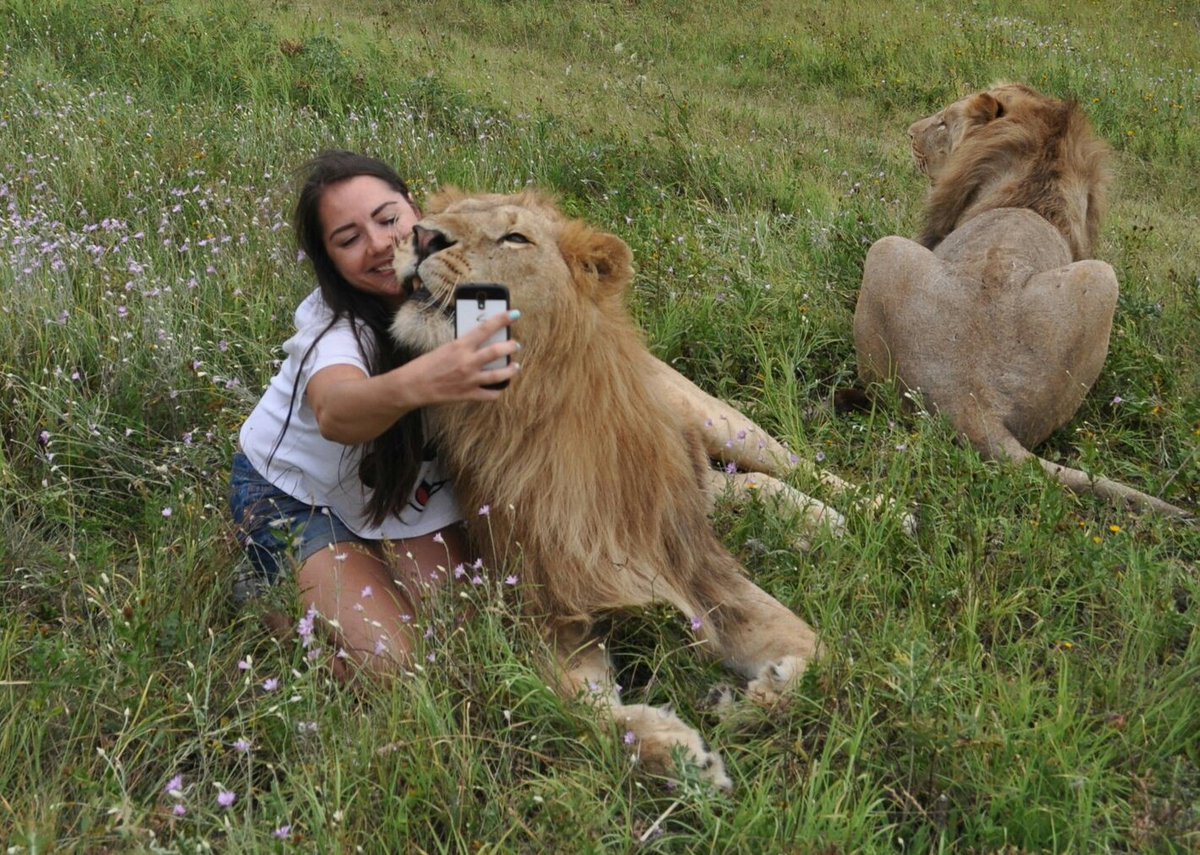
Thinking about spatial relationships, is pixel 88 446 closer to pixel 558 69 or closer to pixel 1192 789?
pixel 1192 789

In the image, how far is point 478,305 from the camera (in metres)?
2.33

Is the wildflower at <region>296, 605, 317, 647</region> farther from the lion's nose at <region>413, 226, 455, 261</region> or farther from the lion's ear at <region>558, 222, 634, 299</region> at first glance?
the lion's ear at <region>558, 222, 634, 299</region>

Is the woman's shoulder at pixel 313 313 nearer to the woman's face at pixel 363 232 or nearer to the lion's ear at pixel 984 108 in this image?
the woman's face at pixel 363 232

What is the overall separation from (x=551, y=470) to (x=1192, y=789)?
4.78 ft

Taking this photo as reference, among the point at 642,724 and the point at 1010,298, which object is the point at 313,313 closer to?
the point at 642,724

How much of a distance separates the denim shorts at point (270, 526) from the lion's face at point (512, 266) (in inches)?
28.4

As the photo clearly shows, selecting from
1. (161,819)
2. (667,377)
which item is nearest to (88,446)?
(161,819)

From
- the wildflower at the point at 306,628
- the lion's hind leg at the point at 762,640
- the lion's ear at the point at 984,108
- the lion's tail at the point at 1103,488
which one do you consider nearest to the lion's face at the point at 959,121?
the lion's ear at the point at 984,108

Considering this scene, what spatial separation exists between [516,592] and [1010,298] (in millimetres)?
2279

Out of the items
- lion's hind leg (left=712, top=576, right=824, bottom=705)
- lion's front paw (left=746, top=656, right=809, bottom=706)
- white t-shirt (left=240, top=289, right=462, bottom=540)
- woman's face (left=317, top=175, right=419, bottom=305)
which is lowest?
lion's hind leg (left=712, top=576, right=824, bottom=705)

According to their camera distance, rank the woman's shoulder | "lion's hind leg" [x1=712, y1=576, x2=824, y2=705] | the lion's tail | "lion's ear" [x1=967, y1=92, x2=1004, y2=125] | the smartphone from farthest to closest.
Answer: "lion's ear" [x1=967, y1=92, x2=1004, y2=125]
the lion's tail
the woman's shoulder
"lion's hind leg" [x1=712, y1=576, x2=824, y2=705]
the smartphone

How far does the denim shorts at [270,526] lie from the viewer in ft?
9.50

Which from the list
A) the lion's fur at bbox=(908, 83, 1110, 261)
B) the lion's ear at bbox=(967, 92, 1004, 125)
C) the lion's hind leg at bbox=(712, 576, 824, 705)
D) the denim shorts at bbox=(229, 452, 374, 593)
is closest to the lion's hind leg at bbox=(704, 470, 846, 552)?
the lion's hind leg at bbox=(712, 576, 824, 705)

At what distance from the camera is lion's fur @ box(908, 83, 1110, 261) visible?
181 inches
